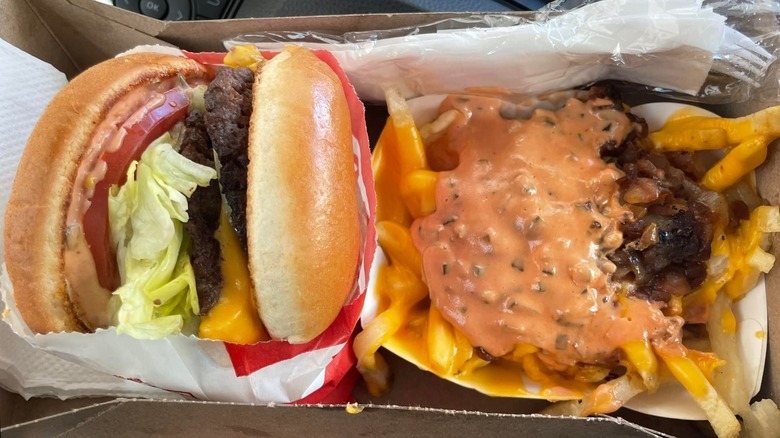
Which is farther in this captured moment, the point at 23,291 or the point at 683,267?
the point at 683,267

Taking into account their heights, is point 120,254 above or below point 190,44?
below

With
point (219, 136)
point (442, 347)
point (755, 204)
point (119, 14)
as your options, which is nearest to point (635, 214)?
point (755, 204)

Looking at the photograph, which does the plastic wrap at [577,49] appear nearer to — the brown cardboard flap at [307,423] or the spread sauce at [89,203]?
the spread sauce at [89,203]

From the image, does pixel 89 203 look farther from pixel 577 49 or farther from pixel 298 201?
pixel 577 49

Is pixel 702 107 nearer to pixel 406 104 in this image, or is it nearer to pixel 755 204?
pixel 755 204

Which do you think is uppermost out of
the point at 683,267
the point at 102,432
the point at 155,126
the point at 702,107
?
the point at 155,126

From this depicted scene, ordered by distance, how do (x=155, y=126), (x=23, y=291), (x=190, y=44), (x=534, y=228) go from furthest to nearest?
1. (x=190, y=44)
2. (x=534, y=228)
3. (x=155, y=126)
4. (x=23, y=291)

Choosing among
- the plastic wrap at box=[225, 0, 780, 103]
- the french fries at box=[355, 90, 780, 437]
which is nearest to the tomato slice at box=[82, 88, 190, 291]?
the plastic wrap at box=[225, 0, 780, 103]

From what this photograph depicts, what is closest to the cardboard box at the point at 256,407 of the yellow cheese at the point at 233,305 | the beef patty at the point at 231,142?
the yellow cheese at the point at 233,305
